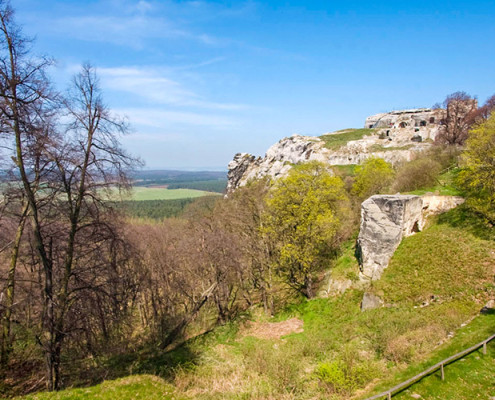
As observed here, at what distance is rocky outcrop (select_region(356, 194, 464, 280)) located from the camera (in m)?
17.8

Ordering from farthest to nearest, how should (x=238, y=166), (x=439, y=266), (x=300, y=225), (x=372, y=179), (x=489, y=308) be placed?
(x=238, y=166), (x=372, y=179), (x=300, y=225), (x=439, y=266), (x=489, y=308)

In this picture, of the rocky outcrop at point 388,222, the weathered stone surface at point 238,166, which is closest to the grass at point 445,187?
the rocky outcrop at point 388,222

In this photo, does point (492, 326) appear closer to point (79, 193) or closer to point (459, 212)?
point (459, 212)

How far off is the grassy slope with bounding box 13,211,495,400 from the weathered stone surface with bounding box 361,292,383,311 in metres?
0.43

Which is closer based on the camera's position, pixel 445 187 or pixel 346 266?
pixel 346 266

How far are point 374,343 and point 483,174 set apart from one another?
42.9ft

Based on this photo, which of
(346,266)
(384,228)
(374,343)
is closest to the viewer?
(374,343)

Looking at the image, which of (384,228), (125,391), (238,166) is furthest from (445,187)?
(238,166)

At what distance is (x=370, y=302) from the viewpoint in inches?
625

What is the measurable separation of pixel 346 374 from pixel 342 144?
187ft

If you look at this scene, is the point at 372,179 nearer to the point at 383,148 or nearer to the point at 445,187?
the point at 445,187

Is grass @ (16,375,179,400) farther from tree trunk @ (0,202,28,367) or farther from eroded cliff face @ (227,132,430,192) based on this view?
eroded cliff face @ (227,132,430,192)

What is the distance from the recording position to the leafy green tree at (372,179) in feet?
98.4

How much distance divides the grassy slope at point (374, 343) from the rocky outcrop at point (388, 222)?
75cm
